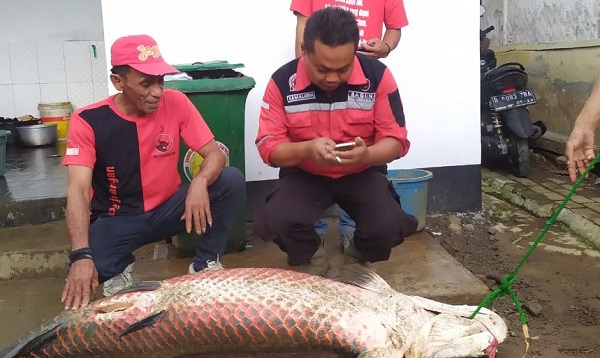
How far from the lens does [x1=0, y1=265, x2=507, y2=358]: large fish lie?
268 cm

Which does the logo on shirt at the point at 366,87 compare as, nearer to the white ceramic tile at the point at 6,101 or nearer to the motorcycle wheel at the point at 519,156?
the motorcycle wheel at the point at 519,156

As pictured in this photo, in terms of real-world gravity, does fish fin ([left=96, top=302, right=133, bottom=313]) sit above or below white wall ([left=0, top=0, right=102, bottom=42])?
below

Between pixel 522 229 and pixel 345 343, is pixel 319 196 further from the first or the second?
pixel 522 229

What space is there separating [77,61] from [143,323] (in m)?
6.48

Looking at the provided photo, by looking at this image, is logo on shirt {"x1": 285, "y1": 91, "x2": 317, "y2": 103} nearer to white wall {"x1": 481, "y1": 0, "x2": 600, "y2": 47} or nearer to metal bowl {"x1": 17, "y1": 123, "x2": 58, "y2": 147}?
white wall {"x1": 481, "y1": 0, "x2": 600, "y2": 47}

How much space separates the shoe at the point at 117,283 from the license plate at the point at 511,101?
176 inches

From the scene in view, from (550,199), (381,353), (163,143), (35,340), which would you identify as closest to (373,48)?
(163,143)

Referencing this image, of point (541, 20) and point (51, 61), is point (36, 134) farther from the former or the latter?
point (541, 20)

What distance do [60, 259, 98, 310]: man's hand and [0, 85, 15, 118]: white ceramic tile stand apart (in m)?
6.14

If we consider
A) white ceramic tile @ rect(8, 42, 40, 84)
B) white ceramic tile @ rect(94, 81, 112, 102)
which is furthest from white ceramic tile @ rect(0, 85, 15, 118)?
white ceramic tile @ rect(94, 81, 112, 102)

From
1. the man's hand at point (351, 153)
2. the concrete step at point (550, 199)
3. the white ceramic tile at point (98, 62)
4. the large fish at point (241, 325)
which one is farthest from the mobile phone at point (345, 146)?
the white ceramic tile at point (98, 62)

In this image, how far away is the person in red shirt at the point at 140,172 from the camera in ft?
10.6

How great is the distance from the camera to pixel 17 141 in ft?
A: 25.8

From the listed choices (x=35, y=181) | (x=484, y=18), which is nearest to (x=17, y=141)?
(x=35, y=181)
